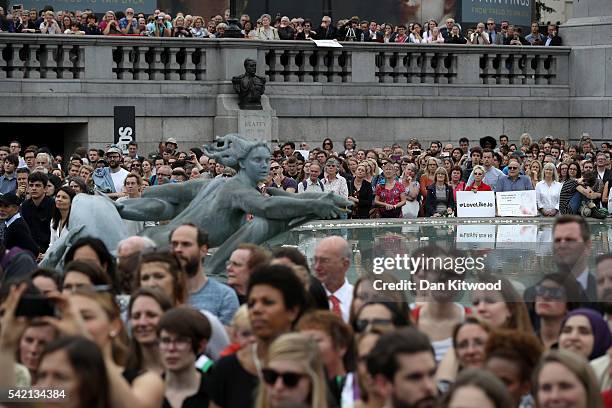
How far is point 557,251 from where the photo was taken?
11.2 meters

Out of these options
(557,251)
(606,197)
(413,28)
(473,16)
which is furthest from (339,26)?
(557,251)

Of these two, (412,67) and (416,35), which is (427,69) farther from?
(416,35)

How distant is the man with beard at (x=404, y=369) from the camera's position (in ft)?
24.1

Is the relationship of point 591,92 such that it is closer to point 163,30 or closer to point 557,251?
point 163,30

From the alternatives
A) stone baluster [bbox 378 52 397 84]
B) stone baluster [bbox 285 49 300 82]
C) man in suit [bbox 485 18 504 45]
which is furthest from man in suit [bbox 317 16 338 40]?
man in suit [bbox 485 18 504 45]

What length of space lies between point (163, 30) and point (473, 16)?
11483 mm

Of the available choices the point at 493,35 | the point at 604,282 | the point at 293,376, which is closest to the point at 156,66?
the point at 493,35

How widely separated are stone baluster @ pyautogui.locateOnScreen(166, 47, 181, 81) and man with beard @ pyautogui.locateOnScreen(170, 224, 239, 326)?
71.3ft

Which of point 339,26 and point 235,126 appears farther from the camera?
point 339,26

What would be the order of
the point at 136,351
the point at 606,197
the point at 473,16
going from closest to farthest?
the point at 136,351
the point at 606,197
the point at 473,16

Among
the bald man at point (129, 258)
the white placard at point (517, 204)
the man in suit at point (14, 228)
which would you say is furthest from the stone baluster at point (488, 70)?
the bald man at point (129, 258)

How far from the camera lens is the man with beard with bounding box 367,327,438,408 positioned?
7344 millimetres

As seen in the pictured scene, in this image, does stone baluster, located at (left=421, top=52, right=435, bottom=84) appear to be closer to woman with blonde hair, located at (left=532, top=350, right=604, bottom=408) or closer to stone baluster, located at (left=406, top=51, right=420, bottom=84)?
stone baluster, located at (left=406, top=51, right=420, bottom=84)

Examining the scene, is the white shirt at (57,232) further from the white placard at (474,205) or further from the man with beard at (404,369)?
the man with beard at (404,369)
